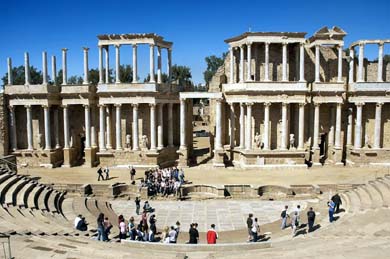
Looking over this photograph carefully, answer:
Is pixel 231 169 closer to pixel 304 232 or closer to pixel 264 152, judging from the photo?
pixel 264 152

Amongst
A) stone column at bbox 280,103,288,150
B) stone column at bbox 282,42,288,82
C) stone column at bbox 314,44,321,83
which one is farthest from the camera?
stone column at bbox 314,44,321,83

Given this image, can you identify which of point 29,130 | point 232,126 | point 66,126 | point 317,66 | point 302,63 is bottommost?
point 29,130

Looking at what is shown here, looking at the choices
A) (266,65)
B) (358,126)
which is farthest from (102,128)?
(358,126)

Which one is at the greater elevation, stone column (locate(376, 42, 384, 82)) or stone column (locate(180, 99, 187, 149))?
stone column (locate(376, 42, 384, 82))

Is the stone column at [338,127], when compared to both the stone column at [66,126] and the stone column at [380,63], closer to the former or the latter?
the stone column at [380,63]

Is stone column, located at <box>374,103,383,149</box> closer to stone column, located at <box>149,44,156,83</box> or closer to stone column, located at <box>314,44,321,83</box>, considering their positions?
stone column, located at <box>314,44,321,83</box>

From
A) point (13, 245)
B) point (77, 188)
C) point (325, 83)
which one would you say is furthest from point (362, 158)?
point (13, 245)

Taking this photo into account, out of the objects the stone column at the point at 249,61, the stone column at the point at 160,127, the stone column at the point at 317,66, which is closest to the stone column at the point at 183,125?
the stone column at the point at 160,127

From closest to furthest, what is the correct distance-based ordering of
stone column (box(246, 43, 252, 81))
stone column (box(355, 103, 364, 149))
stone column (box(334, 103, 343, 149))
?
stone column (box(246, 43, 252, 81)) < stone column (box(334, 103, 343, 149)) < stone column (box(355, 103, 364, 149))

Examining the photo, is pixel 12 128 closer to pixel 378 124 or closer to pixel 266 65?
pixel 266 65

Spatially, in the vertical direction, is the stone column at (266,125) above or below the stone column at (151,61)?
below

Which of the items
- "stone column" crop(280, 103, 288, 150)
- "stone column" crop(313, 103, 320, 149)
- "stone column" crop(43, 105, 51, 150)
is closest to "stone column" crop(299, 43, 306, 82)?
"stone column" crop(313, 103, 320, 149)

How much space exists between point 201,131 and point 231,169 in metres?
35.9

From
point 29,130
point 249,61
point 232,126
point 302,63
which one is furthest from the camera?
point 232,126
